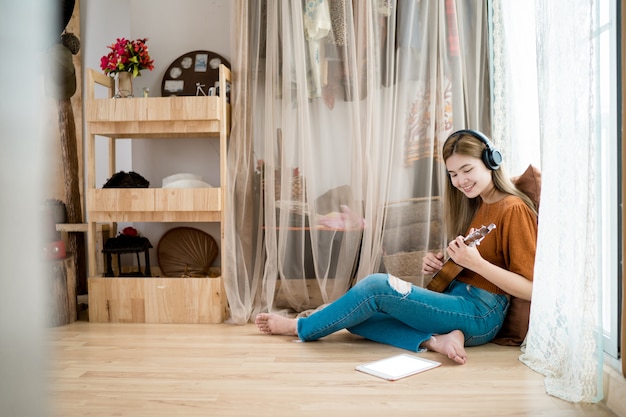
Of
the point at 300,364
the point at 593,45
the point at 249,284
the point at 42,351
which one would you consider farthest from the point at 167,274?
the point at 42,351

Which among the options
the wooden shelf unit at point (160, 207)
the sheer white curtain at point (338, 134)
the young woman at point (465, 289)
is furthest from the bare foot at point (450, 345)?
the wooden shelf unit at point (160, 207)

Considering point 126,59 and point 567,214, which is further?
point 126,59

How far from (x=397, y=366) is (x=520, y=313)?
0.57 m

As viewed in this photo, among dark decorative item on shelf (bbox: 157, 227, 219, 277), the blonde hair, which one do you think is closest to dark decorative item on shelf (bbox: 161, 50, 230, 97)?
dark decorative item on shelf (bbox: 157, 227, 219, 277)

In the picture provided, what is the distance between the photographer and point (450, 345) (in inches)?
79.1

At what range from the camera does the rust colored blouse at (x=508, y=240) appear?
203 cm

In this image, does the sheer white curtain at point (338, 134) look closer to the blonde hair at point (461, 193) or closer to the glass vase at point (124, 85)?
the blonde hair at point (461, 193)

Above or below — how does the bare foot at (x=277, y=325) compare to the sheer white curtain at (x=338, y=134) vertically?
below

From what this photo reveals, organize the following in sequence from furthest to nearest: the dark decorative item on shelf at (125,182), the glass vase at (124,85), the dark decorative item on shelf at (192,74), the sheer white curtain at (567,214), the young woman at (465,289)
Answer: the dark decorative item on shelf at (192,74), the glass vase at (124,85), the dark decorative item on shelf at (125,182), the young woman at (465,289), the sheer white curtain at (567,214)

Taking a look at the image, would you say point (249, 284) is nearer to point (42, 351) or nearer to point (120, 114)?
point (120, 114)

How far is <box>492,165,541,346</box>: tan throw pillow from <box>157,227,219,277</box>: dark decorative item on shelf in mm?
1769

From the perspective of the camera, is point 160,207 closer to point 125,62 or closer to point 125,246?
point 125,246

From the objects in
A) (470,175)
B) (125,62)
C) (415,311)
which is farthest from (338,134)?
(125,62)

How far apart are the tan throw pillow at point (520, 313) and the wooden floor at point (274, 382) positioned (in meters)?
A: 0.06
